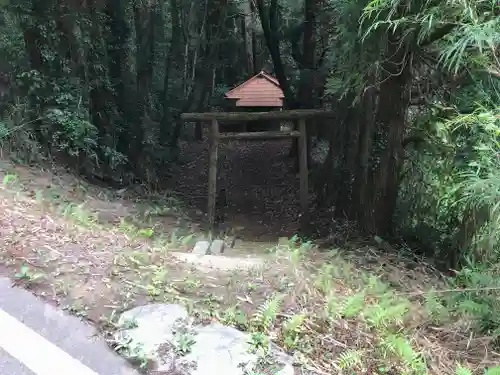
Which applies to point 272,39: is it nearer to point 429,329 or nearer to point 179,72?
point 179,72

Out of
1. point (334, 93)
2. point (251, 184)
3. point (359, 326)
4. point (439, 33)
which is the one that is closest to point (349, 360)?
point (359, 326)

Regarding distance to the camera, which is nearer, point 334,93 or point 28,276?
point 28,276

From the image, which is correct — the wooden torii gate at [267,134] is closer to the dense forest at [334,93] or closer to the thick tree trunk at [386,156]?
the dense forest at [334,93]

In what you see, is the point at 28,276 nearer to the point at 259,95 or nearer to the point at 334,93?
the point at 334,93

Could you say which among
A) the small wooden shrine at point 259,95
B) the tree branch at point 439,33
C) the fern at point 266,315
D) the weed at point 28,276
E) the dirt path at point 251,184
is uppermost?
the tree branch at point 439,33

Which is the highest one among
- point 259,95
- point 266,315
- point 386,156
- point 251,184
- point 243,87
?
point 243,87

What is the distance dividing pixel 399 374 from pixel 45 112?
7.42 metres

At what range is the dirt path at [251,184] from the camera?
9898 mm

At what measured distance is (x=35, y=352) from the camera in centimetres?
238

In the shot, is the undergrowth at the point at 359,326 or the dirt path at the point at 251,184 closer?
the undergrowth at the point at 359,326

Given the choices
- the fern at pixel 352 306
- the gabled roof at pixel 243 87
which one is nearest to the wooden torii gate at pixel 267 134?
the gabled roof at pixel 243 87

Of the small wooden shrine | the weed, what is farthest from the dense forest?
the weed

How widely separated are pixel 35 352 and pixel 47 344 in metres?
0.07

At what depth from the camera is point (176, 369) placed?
2.28 meters
